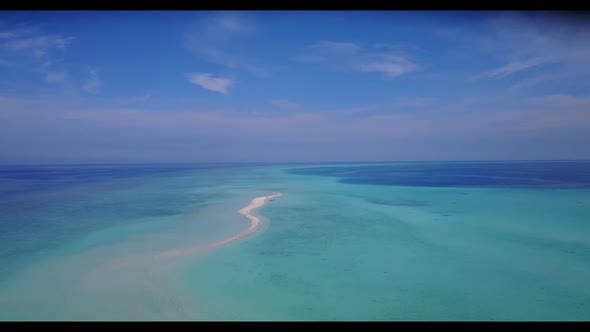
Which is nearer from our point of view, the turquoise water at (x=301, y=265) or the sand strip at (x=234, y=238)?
the turquoise water at (x=301, y=265)

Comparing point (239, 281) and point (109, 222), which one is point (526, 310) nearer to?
point (239, 281)

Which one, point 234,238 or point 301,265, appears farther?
point 234,238

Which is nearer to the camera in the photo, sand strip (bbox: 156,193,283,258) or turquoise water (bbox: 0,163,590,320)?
turquoise water (bbox: 0,163,590,320)

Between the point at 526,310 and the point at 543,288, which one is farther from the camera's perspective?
the point at 543,288

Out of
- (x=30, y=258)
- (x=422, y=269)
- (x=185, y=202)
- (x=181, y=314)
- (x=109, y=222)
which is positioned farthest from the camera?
(x=185, y=202)
